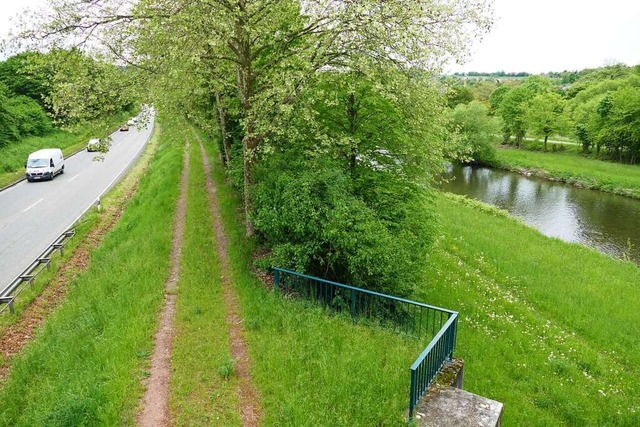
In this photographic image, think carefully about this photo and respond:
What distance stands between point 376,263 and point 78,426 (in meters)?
6.65

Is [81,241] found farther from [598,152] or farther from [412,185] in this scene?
[598,152]

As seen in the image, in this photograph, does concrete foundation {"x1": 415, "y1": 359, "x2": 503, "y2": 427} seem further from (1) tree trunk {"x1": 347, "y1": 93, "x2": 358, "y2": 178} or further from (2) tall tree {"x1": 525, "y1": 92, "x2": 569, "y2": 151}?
(2) tall tree {"x1": 525, "y1": 92, "x2": 569, "y2": 151}

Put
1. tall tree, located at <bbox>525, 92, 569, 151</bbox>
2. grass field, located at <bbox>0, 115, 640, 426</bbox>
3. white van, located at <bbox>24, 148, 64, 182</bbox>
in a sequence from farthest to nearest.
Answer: tall tree, located at <bbox>525, 92, 569, 151</bbox>
white van, located at <bbox>24, 148, 64, 182</bbox>
grass field, located at <bbox>0, 115, 640, 426</bbox>

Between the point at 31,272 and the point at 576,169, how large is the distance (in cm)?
5167

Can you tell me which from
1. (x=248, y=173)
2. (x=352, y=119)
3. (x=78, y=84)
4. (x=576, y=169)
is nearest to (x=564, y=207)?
(x=576, y=169)

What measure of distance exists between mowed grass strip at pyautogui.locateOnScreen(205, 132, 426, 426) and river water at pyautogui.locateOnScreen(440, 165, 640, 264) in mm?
19855

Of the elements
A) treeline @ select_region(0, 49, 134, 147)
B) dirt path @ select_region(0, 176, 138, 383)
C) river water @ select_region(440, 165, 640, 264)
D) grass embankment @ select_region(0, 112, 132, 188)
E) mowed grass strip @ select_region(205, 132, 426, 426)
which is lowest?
river water @ select_region(440, 165, 640, 264)

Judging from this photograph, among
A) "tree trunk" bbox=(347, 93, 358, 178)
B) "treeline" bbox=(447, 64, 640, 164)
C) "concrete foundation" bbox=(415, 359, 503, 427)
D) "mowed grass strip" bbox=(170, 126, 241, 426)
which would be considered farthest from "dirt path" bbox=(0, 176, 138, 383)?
Result: "treeline" bbox=(447, 64, 640, 164)

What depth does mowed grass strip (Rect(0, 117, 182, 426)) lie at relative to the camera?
8211mm

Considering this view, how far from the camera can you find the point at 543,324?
1362cm

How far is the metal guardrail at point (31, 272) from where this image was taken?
13.8 m

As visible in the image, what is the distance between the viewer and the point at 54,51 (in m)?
13.8

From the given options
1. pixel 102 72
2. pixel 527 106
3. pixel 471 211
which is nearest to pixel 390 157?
pixel 102 72

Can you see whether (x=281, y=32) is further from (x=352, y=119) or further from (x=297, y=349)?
(x=297, y=349)
